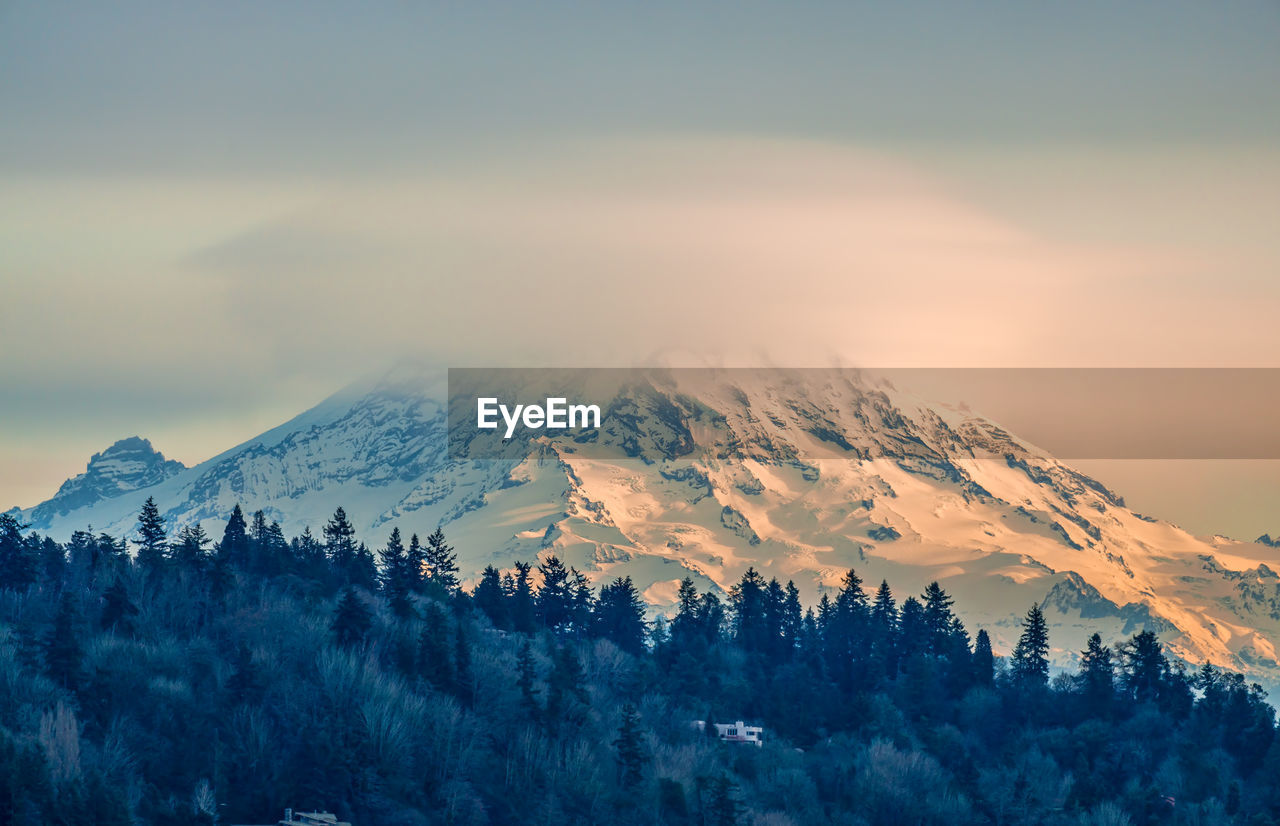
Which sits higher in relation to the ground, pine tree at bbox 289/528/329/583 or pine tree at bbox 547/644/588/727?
pine tree at bbox 289/528/329/583

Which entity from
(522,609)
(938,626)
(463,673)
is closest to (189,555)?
(463,673)

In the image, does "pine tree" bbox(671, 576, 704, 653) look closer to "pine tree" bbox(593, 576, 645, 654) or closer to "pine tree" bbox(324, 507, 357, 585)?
"pine tree" bbox(593, 576, 645, 654)

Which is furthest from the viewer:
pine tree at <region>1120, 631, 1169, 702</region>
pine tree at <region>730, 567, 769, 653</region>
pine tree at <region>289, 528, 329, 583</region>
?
pine tree at <region>730, 567, 769, 653</region>

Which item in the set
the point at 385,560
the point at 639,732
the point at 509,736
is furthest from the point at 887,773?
the point at 385,560

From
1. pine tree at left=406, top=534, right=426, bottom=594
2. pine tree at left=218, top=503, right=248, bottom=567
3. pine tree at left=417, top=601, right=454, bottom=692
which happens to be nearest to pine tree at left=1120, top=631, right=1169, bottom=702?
pine tree at left=406, top=534, right=426, bottom=594

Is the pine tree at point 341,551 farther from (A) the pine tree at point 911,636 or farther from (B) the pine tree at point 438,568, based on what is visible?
(A) the pine tree at point 911,636

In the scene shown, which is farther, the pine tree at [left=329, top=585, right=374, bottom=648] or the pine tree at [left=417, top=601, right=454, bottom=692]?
the pine tree at [left=329, top=585, right=374, bottom=648]
